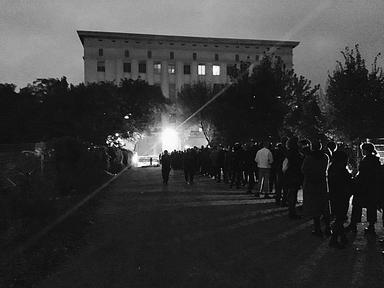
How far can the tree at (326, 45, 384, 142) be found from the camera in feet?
78.7

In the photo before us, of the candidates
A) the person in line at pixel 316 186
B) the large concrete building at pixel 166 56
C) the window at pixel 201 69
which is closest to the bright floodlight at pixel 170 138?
the large concrete building at pixel 166 56

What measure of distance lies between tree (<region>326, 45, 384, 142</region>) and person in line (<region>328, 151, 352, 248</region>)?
1602cm

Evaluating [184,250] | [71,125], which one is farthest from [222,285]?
[71,125]

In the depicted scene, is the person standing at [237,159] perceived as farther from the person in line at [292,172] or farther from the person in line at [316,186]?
the person in line at [316,186]

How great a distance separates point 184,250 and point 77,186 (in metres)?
11.6

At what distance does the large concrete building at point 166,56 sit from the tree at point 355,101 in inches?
2794

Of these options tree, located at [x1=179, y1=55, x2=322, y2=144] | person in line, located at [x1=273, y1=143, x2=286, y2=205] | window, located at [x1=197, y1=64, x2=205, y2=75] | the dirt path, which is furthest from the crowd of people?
window, located at [x1=197, y1=64, x2=205, y2=75]

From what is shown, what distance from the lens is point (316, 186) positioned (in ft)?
29.9

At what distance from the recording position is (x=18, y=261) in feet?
24.1

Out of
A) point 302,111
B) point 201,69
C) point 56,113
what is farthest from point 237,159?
point 201,69

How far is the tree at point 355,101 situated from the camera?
78.7 feet

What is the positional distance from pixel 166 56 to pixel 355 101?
79782mm

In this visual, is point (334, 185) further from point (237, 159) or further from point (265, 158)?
point (237, 159)

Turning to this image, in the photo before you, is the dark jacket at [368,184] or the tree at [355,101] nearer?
the dark jacket at [368,184]
